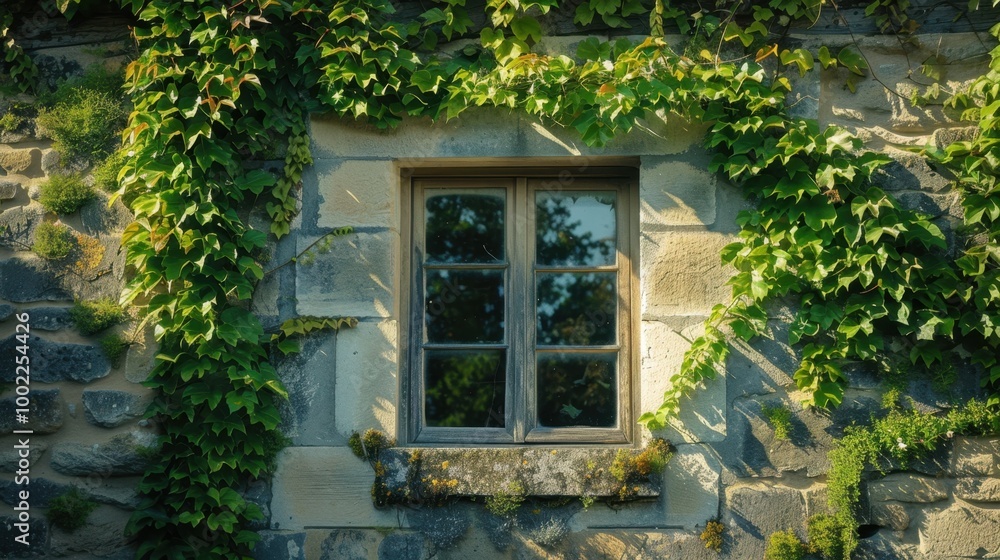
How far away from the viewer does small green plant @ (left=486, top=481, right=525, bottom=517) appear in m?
3.04

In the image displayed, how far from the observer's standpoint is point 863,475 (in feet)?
10.0

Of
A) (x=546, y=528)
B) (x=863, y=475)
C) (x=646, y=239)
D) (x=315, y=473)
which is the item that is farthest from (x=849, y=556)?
(x=315, y=473)

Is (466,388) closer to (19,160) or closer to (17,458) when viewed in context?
(17,458)

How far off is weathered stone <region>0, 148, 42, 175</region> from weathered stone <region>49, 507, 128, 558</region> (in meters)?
1.35

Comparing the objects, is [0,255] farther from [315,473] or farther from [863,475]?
[863,475]

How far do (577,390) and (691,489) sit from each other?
55 centimetres

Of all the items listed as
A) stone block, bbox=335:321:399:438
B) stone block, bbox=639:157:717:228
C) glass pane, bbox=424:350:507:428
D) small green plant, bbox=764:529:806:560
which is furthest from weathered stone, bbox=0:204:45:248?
small green plant, bbox=764:529:806:560

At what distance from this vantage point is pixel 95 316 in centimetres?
324

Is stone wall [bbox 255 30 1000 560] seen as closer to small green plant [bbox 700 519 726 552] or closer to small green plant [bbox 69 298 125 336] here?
small green plant [bbox 700 519 726 552]

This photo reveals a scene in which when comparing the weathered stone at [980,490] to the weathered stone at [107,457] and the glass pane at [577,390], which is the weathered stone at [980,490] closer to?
the glass pane at [577,390]

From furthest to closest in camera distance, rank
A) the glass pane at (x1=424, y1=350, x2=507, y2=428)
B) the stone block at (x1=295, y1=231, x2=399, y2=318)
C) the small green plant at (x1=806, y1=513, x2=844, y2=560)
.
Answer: the glass pane at (x1=424, y1=350, x2=507, y2=428)
the stone block at (x1=295, y1=231, x2=399, y2=318)
the small green plant at (x1=806, y1=513, x2=844, y2=560)

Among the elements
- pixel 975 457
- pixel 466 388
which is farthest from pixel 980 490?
pixel 466 388

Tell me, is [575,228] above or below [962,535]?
above

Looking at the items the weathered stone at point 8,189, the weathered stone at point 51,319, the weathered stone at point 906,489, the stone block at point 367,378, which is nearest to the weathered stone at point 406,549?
the stone block at point 367,378
